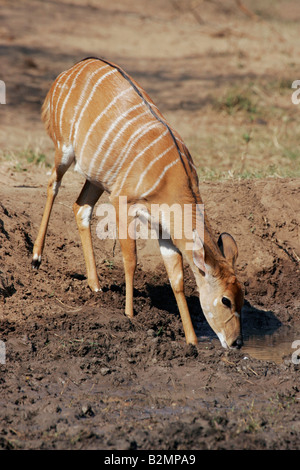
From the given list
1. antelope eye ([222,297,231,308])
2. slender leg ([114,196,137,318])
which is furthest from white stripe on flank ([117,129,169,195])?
antelope eye ([222,297,231,308])

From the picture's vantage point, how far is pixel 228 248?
5.39 meters

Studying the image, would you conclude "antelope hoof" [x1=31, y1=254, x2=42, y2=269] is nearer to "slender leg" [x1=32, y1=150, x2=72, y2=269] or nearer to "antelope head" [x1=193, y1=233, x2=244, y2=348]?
"slender leg" [x1=32, y1=150, x2=72, y2=269]

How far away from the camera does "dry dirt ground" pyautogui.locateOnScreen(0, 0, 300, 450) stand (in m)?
3.94

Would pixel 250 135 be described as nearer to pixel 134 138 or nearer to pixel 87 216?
pixel 87 216

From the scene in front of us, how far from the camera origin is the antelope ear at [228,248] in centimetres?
535

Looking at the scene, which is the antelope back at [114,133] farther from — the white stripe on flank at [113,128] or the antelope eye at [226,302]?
the antelope eye at [226,302]

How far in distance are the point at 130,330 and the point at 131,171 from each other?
128 centimetres

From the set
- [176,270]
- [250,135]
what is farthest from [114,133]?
[250,135]

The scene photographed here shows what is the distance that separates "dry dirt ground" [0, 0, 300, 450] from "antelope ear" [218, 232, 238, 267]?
729 mm

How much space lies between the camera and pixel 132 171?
5426 mm

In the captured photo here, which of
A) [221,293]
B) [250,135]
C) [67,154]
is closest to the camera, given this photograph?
[221,293]

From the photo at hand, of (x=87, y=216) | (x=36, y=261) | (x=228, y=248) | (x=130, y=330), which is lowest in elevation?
(x=36, y=261)

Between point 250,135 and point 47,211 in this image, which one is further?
point 250,135
